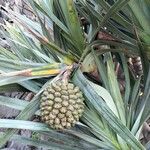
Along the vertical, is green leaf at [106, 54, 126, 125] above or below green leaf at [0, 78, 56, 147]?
above

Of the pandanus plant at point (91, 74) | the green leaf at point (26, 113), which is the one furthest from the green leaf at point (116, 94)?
the green leaf at point (26, 113)

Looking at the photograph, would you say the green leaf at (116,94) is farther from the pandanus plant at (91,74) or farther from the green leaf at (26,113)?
the green leaf at (26,113)

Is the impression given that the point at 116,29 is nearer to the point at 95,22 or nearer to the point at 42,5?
the point at 95,22

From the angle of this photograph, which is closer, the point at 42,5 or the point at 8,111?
the point at 42,5

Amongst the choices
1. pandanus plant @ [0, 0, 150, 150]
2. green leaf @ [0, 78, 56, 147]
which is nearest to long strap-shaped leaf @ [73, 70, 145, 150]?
pandanus plant @ [0, 0, 150, 150]

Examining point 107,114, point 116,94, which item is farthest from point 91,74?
point 107,114

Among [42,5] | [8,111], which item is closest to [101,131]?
[42,5]

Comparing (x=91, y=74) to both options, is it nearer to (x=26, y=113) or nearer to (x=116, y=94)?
(x=116, y=94)

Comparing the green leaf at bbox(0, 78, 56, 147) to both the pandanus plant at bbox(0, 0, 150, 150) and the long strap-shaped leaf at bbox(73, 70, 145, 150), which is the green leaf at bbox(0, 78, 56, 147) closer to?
the pandanus plant at bbox(0, 0, 150, 150)
